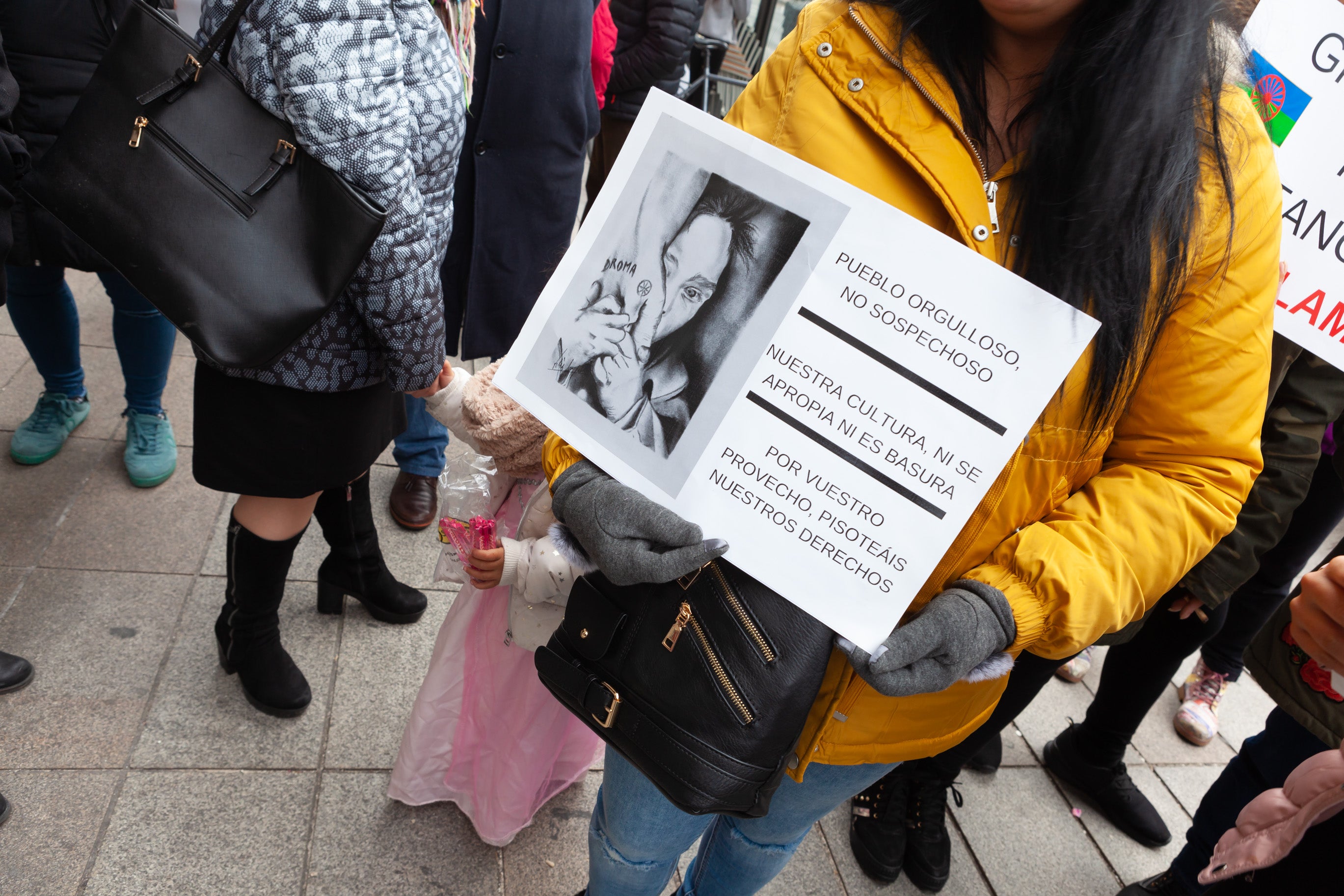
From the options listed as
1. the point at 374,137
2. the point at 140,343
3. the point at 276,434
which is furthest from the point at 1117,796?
the point at 140,343

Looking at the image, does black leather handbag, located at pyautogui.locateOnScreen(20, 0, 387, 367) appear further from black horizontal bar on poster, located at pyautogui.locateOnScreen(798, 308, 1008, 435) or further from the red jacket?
the red jacket

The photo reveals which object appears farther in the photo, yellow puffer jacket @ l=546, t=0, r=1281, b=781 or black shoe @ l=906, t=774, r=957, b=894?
black shoe @ l=906, t=774, r=957, b=894


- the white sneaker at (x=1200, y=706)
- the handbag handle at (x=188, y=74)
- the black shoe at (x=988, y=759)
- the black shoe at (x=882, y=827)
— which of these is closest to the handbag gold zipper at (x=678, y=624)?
the handbag handle at (x=188, y=74)

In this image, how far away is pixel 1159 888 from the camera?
94.8 inches

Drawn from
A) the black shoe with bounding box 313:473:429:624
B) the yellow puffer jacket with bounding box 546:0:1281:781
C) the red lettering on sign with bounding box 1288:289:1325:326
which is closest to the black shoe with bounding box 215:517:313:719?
the black shoe with bounding box 313:473:429:624

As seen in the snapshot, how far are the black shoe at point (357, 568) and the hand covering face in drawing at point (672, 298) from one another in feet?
4.96

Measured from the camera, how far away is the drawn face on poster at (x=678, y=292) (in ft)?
3.59

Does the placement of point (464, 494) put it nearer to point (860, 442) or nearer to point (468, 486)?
point (468, 486)

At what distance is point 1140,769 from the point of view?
3.05 m

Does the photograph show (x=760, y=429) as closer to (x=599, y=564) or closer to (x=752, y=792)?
(x=599, y=564)

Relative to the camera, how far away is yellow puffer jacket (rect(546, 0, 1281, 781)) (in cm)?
110

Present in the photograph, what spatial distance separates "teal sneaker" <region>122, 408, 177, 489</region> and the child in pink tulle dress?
60.8 inches

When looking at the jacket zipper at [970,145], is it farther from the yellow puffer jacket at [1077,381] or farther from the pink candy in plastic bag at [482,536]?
the pink candy in plastic bag at [482,536]

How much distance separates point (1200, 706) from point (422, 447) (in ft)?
10.4
